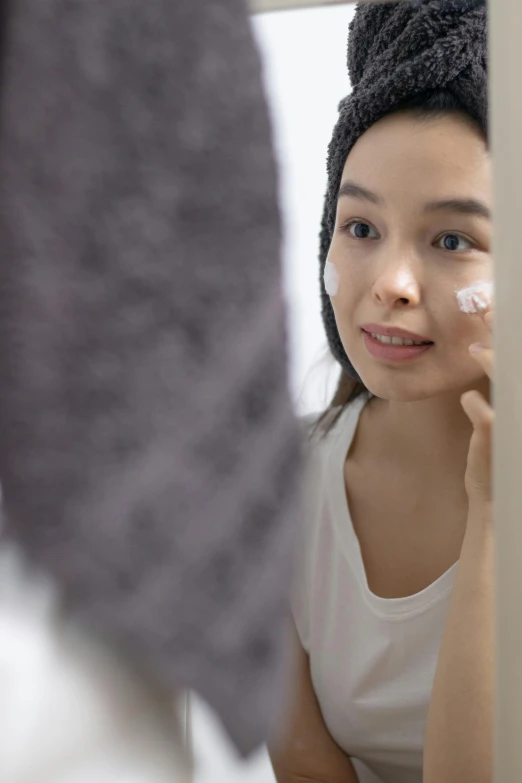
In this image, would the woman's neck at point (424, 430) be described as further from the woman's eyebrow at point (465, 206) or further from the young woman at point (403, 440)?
the woman's eyebrow at point (465, 206)

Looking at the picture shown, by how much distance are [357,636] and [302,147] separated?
324 millimetres

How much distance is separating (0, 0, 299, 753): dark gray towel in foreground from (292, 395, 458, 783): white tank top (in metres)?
0.07

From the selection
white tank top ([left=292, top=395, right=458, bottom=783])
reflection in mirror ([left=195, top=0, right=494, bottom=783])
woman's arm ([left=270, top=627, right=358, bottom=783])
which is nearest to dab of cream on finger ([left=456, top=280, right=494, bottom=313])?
reflection in mirror ([left=195, top=0, right=494, bottom=783])

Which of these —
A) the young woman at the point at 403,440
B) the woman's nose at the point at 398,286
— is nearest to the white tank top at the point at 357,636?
the young woman at the point at 403,440

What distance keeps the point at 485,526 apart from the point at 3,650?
0.92 ft

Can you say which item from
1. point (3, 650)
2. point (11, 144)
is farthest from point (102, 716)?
point (11, 144)

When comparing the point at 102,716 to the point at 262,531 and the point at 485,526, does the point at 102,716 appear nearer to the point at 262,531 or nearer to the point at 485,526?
the point at 262,531

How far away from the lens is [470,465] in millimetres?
481

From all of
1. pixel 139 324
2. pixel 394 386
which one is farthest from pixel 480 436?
pixel 139 324

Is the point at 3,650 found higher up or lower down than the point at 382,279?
lower down

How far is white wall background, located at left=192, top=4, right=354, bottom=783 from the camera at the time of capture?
493 millimetres

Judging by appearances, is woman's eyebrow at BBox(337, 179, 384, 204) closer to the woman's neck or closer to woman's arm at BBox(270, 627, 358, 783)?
the woman's neck

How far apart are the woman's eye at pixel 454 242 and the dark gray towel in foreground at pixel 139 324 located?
0.38ft

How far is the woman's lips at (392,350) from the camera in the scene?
0.51 m
